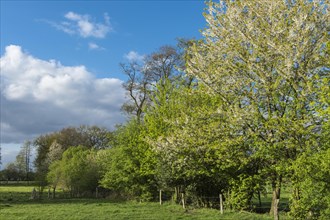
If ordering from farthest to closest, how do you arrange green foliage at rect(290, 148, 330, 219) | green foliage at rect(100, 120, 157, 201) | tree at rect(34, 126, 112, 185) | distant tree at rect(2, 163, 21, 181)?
distant tree at rect(2, 163, 21, 181), tree at rect(34, 126, 112, 185), green foliage at rect(100, 120, 157, 201), green foliage at rect(290, 148, 330, 219)

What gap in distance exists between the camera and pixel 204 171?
24.5 metres

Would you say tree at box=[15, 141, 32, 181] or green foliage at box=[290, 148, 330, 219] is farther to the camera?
tree at box=[15, 141, 32, 181]

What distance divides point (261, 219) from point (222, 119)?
5.89 m

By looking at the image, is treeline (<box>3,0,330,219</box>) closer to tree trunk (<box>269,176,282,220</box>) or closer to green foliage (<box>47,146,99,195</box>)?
tree trunk (<box>269,176,282,220</box>)

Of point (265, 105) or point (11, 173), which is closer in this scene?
point (265, 105)

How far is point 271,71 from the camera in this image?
18.5 meters

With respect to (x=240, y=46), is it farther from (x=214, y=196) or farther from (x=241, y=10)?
(x=214, y=196)

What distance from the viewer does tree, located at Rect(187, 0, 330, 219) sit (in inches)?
671

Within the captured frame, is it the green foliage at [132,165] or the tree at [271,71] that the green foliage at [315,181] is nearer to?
the tree at [271,71]

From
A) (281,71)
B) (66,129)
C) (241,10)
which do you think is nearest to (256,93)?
(281,71)

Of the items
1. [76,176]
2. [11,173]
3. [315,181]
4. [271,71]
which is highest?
[271,71]

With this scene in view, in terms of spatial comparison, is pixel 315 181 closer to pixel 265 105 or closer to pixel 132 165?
pixel 265 105

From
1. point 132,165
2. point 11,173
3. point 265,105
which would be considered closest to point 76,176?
point 132,165

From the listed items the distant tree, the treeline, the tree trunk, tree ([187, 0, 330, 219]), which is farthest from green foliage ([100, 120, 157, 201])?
the distant tree
